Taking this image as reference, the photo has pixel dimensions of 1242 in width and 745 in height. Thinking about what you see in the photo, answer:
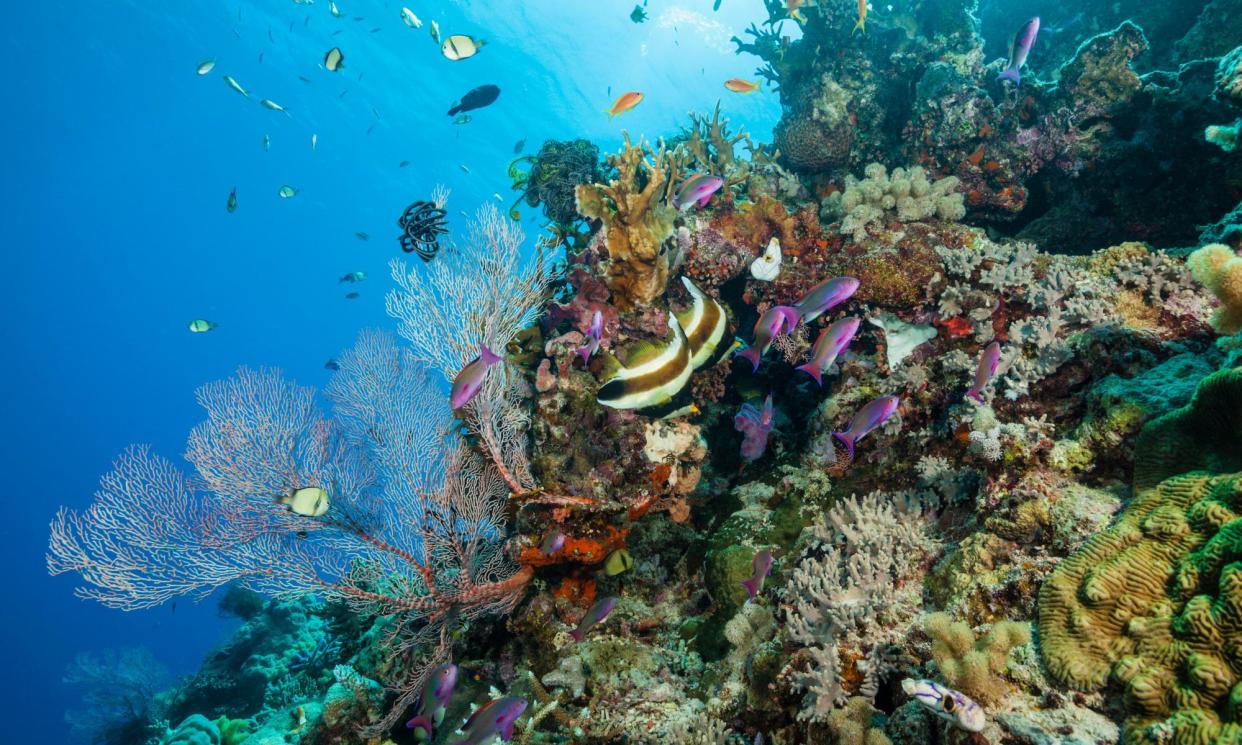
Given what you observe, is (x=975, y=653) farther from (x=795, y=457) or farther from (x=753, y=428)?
(x=753, y=428)

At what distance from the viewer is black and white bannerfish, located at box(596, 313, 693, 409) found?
13.7 ft

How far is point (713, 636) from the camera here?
3.83m

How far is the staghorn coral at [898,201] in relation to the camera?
541 centimetres

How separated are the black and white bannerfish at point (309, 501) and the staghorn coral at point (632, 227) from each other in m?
3.29

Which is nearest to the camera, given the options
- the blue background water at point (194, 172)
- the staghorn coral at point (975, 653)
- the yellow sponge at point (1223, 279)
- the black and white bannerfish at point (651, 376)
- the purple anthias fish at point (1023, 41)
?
the staghorn coral at point (975, 653)

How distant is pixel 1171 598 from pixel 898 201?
474cm

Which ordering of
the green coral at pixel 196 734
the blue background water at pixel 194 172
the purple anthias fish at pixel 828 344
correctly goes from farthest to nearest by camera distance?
the blue background water at pixel 194 172, the green coral at pixel 196 734, the purple anthias fish at pixel 828 344

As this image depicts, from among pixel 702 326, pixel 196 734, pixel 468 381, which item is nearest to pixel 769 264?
pixel 702 326

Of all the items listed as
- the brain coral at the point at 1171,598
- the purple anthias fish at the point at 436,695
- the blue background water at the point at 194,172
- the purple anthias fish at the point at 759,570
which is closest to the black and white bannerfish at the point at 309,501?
the purple anthias fish at the point at 436,695

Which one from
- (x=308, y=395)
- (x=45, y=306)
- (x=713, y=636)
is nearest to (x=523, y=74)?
(x=308, y=395)

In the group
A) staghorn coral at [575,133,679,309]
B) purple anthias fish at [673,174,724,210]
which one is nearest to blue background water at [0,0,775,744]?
staghorn coral at [575,133,679,309]

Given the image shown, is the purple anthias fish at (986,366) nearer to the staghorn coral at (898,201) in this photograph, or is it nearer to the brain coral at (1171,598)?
the brain coral at (1171,598)

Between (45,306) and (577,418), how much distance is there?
11193 cm

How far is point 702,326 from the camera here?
473cm
